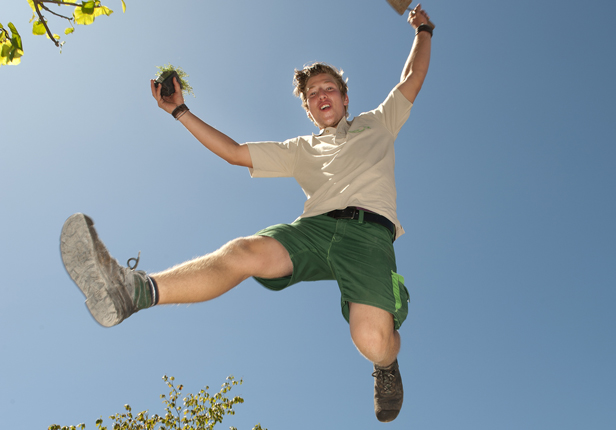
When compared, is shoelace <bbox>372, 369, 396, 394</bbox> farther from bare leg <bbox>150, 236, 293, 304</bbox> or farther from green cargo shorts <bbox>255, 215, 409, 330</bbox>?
bare leg <bbox>150, 236, 293, 304</bbox>

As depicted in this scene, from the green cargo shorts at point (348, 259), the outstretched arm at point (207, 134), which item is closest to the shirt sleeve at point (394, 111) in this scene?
the green cargo shorts at point (348, 259)

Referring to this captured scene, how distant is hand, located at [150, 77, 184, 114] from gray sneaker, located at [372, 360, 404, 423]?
8.76 feet

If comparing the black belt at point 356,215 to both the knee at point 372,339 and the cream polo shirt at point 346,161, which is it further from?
the knee at point 372,339

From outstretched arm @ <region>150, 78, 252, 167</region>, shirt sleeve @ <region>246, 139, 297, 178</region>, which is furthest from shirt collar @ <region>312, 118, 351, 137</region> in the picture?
outstretched arm @ <region>150, 78, 252, 167</region>

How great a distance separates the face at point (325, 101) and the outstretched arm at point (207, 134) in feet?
2.53

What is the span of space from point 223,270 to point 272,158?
140 centimetres

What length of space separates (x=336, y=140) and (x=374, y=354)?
1.73m

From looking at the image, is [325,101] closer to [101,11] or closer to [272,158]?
[272,158]

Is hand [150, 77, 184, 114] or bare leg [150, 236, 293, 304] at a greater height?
hand [150, 77, 184, 114]

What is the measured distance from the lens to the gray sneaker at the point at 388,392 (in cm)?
354

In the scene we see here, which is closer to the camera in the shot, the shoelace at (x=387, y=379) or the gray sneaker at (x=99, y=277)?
the gray sneaker at (x=99, y=277)

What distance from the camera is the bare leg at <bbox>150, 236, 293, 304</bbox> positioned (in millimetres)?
2590

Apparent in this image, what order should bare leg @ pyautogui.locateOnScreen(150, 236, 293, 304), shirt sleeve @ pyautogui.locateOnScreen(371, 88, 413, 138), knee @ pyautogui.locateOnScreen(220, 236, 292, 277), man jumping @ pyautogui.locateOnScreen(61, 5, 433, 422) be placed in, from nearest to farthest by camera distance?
man jumping @ pyautogui.locateOnScreen(61, 5, 433, 422), bare leg @ pyautogui.locateOnScreen(150, 236, 293, 304), knee @ pyautogui.locateOnScreen(220, 236, 292, 277), shirt sleeve @ pyautogui.locateOnScreen(371, 88, 413, 138)

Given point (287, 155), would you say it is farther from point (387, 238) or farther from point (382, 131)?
point (387, 238)
